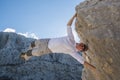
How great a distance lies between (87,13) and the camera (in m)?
7.73

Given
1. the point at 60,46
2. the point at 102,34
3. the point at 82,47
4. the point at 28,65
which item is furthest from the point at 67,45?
the point at 28,65

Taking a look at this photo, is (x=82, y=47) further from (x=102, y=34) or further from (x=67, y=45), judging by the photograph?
(x=67, y=45)

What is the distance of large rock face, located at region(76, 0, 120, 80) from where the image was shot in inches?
261

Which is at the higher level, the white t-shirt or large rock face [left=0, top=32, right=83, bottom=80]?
the white t-shirt

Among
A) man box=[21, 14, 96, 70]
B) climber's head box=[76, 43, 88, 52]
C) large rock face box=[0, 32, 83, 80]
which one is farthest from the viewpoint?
large rock face box=[0, 32, 83, 80]

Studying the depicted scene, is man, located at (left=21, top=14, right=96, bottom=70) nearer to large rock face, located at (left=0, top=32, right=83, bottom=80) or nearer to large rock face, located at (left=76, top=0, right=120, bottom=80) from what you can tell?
large rock face, located at (left=76, top=0, right=120, bottom=80)

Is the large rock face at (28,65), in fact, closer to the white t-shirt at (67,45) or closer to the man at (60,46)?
the man at (60,46)

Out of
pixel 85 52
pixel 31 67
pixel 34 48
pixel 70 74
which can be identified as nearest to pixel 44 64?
pixel 31 67

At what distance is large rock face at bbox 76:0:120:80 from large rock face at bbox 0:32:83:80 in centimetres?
2328

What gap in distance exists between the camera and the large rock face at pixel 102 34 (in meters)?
6.62

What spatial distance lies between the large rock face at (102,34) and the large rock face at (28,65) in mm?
23283

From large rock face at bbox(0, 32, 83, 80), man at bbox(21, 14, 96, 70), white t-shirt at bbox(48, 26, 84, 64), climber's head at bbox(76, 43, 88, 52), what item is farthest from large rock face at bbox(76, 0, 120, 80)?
large rock face at bbox(0, 32, 83, 80)

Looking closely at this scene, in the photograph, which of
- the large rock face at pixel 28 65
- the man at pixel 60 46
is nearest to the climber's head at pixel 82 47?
the man at pixel 60 46

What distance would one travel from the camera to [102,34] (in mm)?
6781
